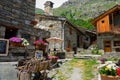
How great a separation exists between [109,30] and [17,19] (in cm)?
1483

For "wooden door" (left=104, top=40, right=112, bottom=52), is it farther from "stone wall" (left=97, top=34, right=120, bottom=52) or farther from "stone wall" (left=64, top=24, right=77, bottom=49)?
"stone wall" (left=64, top=24, right=77, bottom=49)

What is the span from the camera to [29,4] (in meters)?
14.5

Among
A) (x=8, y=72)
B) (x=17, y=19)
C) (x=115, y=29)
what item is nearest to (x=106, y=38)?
(x=115, y=29)

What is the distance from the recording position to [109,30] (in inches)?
984

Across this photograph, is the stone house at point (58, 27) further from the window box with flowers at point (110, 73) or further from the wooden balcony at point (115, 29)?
the window box with flowers at point (110, 73)

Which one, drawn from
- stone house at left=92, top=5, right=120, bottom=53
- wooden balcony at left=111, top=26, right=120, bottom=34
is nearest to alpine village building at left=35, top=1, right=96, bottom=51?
stone house at left=92, top=5, right=120, bottom=53

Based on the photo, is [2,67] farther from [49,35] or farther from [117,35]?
[117,35]

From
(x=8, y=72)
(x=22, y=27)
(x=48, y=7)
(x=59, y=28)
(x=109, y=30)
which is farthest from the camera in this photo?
(x=48, y=7)

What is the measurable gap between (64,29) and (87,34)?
10.5 metres

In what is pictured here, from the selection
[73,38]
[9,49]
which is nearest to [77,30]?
[73,38]

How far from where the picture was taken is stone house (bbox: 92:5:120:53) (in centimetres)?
2498

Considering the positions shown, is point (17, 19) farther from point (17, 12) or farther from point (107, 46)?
point (107, 46)

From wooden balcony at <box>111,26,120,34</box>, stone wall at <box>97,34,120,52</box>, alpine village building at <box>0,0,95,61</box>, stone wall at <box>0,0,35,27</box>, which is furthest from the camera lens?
stone wall at <box>97,34,120,52</box>

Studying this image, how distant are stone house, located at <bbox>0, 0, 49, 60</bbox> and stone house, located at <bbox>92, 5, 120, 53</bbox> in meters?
13.1
